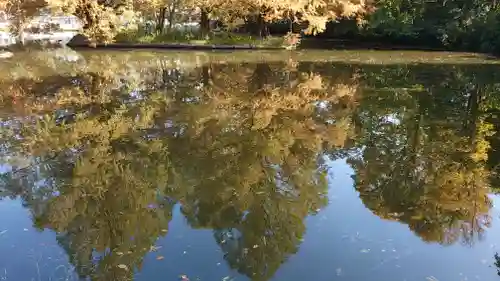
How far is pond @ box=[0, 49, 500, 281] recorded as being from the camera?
5133mm

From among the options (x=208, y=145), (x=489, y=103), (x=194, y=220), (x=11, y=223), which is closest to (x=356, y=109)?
(x=489, y=103)

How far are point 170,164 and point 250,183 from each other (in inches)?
66.0

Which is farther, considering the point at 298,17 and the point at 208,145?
the point at 298,17

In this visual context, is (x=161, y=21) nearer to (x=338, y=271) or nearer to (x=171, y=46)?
(x=171, y=46)

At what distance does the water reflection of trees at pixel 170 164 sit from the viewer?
221 inches

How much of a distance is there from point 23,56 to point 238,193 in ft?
81.6

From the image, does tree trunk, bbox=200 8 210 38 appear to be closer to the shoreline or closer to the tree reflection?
the shoreline

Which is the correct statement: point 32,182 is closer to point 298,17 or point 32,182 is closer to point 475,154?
point 475,154

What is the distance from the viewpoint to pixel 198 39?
32594mm

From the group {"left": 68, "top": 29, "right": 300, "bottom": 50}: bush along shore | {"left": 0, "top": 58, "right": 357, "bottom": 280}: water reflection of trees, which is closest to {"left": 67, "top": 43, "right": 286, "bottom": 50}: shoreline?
{"left": 68, "top": 29, "right": 300, "bottom": 50}: bush along shore

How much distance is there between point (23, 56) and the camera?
27.4 m

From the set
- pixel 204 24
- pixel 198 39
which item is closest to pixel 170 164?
pixel 198 39

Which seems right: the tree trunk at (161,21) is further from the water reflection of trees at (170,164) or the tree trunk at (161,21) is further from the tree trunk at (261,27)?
the water reflection of trees at (170,164)

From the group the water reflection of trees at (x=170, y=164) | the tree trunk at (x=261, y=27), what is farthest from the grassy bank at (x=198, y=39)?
the water reflection of trees at (x=170, y=164)
